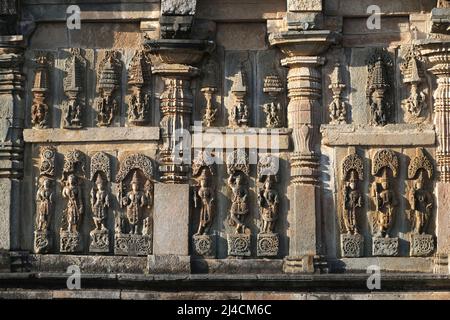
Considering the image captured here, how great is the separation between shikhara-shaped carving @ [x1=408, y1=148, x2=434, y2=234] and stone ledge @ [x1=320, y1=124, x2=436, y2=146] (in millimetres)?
163

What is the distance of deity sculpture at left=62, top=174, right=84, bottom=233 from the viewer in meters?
12.7

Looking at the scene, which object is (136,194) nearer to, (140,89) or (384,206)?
(140,89)

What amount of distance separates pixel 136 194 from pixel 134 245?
592 millimetres

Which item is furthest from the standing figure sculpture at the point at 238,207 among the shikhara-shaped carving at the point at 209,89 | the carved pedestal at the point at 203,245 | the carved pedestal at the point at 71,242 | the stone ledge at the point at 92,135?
the carved pedestal at the point at 71,242

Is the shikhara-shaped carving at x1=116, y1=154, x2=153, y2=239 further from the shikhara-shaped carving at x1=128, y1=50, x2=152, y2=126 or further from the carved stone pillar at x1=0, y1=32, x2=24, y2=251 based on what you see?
the carved stone pillar at x1=0, y1=32, x2=24, y2=251

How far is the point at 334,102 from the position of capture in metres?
12.8

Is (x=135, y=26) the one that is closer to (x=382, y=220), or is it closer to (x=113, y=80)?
(x=113, y=80)

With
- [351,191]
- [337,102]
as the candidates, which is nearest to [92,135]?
[337,102]

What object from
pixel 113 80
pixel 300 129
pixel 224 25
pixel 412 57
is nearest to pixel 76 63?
pixel 113 80

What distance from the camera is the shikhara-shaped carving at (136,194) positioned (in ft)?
41.6

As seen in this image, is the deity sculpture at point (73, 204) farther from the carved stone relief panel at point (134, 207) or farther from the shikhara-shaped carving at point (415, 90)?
the shikhara-shaped carving at point (415, 90)

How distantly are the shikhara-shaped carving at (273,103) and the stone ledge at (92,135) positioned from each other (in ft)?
4.31

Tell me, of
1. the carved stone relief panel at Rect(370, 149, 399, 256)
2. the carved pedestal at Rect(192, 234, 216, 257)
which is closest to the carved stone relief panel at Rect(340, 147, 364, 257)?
the carved stone relief panel at Rect(370, 149, 399, 256)
